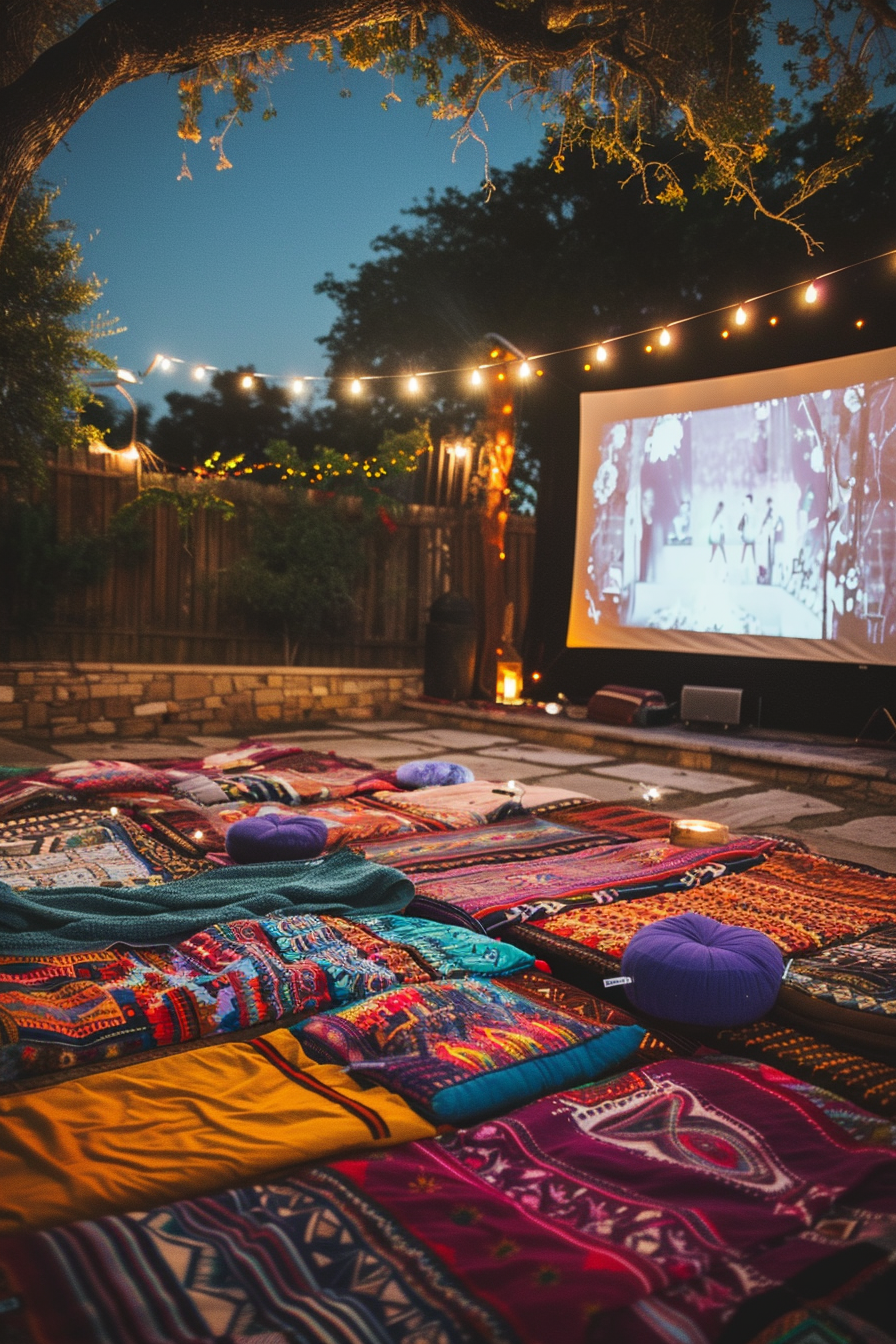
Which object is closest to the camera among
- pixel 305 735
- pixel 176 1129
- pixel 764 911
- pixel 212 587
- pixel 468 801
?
pixel 176 1129

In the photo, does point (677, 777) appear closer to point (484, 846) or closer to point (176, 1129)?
point (484, 846)

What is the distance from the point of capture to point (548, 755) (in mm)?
6523

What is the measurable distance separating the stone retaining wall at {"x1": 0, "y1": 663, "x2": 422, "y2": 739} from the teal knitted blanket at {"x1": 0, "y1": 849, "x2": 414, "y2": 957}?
4.46 metres

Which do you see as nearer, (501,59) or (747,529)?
(501,59)

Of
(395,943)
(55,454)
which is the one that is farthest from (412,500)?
(395,943)

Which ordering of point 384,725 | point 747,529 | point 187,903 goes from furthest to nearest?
point 384,725 → point 747,529 → point 187,903

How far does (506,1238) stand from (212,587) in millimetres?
7384

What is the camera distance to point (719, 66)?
3885 millimetres

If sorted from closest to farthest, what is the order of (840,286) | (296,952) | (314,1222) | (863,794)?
1. (314,1222)
2. (296,952)
3. (863,794)
4. (840,286)

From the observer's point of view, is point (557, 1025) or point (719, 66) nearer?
point (557, 1025)

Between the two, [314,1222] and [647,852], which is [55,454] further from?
[314,1222]

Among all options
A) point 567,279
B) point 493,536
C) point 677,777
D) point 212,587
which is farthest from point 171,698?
point 567,279

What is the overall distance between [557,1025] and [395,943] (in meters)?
0.55

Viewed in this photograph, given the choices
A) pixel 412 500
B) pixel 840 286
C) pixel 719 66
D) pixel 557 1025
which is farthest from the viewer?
pixel 412 500
